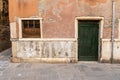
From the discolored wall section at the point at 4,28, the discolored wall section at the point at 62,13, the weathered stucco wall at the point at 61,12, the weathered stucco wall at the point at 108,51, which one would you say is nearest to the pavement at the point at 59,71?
the weathered stucco wall at the point at 108,51

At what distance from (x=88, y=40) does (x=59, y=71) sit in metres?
2.55

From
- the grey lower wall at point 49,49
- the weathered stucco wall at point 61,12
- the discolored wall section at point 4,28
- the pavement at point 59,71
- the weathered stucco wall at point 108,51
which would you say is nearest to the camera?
the pavement at point 59,71

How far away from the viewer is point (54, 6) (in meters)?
9.87

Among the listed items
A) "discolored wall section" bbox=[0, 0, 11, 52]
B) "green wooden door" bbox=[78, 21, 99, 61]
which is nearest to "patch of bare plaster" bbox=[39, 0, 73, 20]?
"green wooden door" bbox=[78, 21, 99, 61]

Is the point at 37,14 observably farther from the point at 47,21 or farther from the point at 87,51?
the point at 87,51

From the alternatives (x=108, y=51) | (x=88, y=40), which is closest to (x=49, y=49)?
(x=88, y=40)

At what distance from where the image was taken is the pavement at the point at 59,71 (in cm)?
801

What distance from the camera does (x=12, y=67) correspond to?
31.0ft

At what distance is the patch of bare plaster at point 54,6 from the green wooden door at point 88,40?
46.5 inches

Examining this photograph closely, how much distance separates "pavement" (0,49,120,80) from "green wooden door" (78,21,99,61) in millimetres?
455

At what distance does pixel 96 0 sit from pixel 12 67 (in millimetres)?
5203

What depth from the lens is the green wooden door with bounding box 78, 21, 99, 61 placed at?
404 inches

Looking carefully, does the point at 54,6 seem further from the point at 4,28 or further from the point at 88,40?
the point at 4,28

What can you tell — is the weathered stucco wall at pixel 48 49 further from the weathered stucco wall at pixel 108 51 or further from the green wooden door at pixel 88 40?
the weathered stucco wall at pixel 108 51
